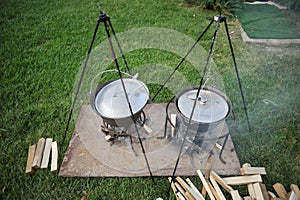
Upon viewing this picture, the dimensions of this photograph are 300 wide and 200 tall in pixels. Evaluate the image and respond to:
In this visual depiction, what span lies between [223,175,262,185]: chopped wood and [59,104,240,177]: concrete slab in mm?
89

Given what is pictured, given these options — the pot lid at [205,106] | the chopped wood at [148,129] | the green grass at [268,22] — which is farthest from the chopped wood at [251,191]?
the green grass at [268,22]

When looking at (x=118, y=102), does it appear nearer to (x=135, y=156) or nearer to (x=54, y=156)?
(x=135, y=156)

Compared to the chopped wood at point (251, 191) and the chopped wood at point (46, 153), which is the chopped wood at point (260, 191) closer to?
the chopped wood at point (251, 191)

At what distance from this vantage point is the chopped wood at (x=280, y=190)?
2227mm

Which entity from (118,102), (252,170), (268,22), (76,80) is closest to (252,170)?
(252,170)

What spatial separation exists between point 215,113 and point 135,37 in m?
3.04

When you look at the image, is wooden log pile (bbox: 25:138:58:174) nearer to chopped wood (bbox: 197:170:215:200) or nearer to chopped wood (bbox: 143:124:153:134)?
chopped wood (bbox: 143:124:153:134)

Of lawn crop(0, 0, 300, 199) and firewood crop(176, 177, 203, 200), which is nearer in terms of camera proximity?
firewood crop(176, 177, 203, 200)

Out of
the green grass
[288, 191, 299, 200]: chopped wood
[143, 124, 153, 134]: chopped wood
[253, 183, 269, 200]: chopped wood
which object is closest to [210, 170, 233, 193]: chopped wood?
[253, 183, 269, 200]: chopped wood

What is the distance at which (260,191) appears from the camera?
222 cm

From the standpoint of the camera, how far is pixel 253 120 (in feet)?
10.1

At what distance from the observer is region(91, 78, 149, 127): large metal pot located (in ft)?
7.46

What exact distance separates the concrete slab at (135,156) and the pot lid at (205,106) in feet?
1.70

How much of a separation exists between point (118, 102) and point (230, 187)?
1.29 meters
